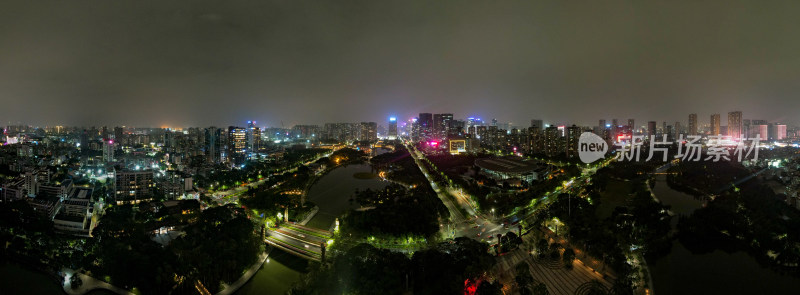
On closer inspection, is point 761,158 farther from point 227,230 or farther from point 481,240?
point 227,230

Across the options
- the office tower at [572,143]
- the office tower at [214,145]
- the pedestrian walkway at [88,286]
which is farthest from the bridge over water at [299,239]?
the office tower at [572,143]

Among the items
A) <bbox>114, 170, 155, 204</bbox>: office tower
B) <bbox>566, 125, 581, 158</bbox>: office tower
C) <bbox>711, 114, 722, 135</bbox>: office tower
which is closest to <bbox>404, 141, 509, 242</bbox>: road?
<bbox>114, 170, 155, 204</bbox>: office tower

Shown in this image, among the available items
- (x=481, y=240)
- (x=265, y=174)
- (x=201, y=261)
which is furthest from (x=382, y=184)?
(x=201, y=261)

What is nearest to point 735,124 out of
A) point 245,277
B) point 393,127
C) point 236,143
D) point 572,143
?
point 572,143

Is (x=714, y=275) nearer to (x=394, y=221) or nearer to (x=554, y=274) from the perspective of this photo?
(x=554, y=274)

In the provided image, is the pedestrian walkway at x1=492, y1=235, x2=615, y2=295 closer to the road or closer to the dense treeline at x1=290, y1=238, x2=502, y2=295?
the dense treeline at x1=290, y1=238, x2=502, y2=295

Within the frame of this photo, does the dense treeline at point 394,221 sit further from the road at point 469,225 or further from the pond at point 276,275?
the pond at point 276,275
